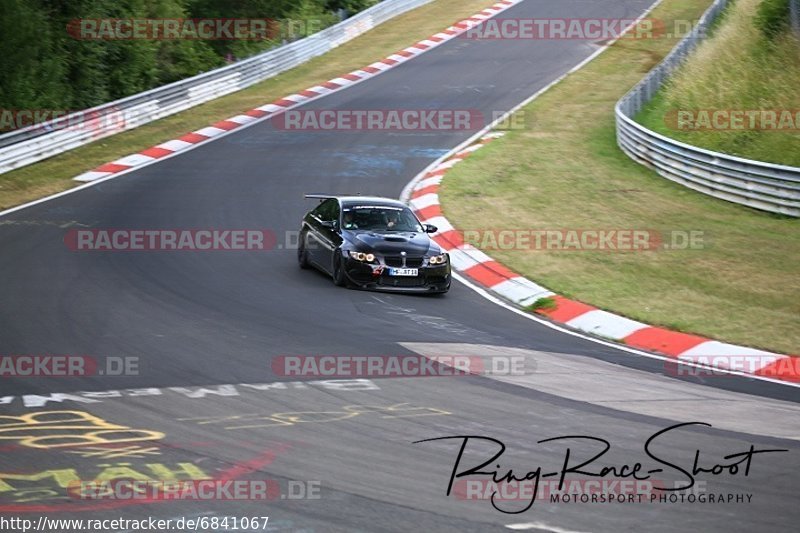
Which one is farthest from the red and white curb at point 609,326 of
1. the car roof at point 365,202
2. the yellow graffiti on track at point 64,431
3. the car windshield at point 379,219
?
the yellow graffiti on track at point 64,431

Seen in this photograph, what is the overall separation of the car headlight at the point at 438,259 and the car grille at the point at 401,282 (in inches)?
11.2

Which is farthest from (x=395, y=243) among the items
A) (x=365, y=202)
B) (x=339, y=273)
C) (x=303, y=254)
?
(x=303, y=254)

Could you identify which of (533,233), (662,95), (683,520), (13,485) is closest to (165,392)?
(13,485)

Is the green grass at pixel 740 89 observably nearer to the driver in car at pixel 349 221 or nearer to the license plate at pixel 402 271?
the driver in car at pixel 349 221

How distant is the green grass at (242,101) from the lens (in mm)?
24595

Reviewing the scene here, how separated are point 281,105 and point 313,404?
895 inches

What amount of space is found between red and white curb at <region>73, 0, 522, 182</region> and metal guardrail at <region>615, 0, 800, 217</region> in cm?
945

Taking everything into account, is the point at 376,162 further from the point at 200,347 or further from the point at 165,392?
the point at 165,392

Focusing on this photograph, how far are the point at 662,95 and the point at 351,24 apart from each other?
46.0 ft

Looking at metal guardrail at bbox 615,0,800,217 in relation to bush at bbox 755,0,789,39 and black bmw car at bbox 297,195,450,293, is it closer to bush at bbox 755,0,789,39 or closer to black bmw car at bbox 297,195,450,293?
bush at bbox 755,0,789,39

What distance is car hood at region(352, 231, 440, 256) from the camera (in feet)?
54.2

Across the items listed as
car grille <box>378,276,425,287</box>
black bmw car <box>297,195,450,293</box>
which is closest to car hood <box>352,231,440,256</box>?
black bmw car <box>297,195,450,293</box>

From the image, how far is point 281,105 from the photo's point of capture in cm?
3234

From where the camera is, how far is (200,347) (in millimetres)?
12688
